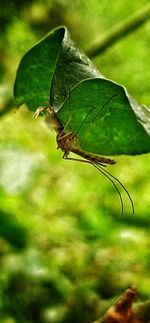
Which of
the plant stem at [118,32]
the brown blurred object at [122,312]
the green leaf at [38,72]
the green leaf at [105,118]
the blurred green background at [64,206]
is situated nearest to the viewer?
the green leaf at [105,118]

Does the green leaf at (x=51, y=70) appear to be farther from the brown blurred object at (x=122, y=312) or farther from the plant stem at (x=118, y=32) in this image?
the plant stem at (x=118, y=32)

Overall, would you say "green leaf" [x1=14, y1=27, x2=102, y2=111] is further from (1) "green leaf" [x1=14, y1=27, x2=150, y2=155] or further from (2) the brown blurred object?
(2) the brown blurred object

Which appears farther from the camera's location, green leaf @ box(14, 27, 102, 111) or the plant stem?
the plant stem

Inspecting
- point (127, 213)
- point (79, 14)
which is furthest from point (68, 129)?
point (79, 14)

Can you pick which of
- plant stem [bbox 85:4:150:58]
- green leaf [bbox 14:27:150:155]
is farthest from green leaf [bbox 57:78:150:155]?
plant stem [bbox 85:4:150:58]

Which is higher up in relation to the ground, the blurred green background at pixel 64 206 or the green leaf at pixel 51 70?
the green leaf at pixel 51 70

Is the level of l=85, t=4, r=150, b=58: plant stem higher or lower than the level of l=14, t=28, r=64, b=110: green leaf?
lower

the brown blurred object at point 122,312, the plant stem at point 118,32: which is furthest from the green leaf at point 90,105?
the plant stem at point 118,32
